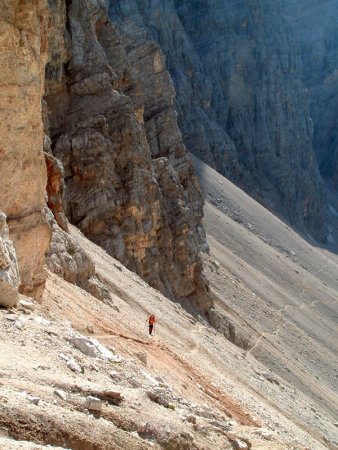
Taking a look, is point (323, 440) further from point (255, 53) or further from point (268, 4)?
point (268, 4)

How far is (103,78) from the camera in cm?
4072

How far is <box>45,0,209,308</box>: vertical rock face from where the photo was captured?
Answer: 36344 millimetres

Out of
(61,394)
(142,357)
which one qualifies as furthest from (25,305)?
(61,394)

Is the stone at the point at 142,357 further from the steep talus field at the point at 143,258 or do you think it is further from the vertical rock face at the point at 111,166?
the vertical rock face at the point at 111,166

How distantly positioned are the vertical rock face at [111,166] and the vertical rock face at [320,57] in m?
99.6

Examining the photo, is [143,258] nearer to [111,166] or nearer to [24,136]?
[111,166]

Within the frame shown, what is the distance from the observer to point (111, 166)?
124 ft

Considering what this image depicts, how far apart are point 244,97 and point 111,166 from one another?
7590 cm

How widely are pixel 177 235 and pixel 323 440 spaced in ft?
65.4

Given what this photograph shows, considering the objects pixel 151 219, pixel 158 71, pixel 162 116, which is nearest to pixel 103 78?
pixel 151 219

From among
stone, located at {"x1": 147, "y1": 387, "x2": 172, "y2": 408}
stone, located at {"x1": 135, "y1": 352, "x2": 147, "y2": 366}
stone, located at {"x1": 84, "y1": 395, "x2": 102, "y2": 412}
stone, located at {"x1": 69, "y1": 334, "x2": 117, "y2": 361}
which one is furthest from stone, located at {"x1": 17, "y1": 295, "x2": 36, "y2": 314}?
stone, located at {"x1": 84, "y1": 395, "x2": 102, "y2": 412}

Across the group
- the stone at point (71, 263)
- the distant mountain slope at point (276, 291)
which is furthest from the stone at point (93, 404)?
the distant mountain slope at point (276, 291)

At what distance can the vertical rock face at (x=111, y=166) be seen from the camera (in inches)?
1431

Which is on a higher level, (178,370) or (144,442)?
(144,442)
